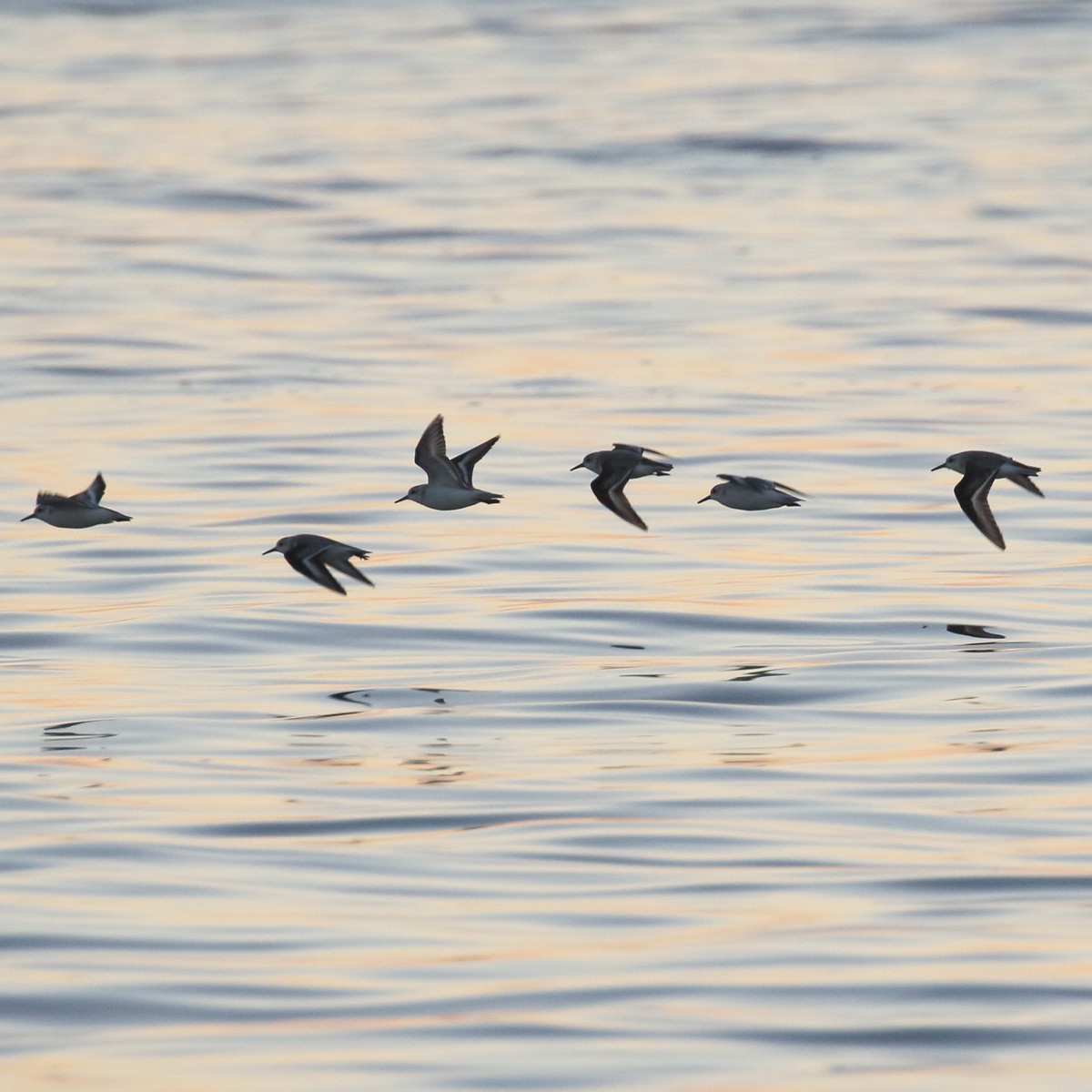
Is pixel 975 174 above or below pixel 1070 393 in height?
above

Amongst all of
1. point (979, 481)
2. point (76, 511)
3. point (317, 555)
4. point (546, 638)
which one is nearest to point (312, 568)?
point (317, 555)

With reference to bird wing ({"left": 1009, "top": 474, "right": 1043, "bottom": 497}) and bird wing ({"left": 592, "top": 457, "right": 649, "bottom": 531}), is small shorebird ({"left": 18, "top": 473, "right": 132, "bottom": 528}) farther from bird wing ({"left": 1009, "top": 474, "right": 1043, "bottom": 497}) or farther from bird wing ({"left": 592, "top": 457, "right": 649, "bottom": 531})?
bird wing ({"left": 1009, "top": 474, "right": 1043, "bottom": 497})

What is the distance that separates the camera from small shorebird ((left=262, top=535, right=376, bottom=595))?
14.6m

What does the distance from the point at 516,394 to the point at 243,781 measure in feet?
50.0

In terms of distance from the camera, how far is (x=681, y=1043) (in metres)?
9.01

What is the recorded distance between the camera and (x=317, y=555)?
49.1ft

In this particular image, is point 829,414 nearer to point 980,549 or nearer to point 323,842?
point 980,549

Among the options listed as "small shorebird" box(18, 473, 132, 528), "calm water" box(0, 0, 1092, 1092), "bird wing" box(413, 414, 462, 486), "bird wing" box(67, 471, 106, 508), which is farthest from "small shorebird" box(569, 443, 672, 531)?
"bird wing" box(67, 471, 106, 508)

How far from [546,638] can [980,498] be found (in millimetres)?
3066

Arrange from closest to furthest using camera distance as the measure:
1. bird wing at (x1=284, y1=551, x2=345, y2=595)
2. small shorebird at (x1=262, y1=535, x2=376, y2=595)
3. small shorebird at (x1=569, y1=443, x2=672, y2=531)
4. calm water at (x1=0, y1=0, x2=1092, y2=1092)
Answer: calm water at (x1=0, y1=0, x2=1092, y2=1092), bird wing at (x1=284, y1=551, x2=345, y2=595), small shorebird at (x1=262, y1=535, x2=376, y2=595), small shorebird at (x1=569, y1=443, x2=672, y2=531)

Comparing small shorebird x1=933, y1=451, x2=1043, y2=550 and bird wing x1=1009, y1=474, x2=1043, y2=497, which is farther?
small shorebird x1=933, y1=451, x2=1043, y2=550

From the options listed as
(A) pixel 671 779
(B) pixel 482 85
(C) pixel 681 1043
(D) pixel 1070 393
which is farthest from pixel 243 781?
(B) pixel 482 85

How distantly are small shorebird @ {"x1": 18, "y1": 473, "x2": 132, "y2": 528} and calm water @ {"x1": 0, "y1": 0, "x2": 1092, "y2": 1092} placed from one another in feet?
3.09

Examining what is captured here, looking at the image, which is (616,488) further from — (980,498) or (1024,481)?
(1024,481)
